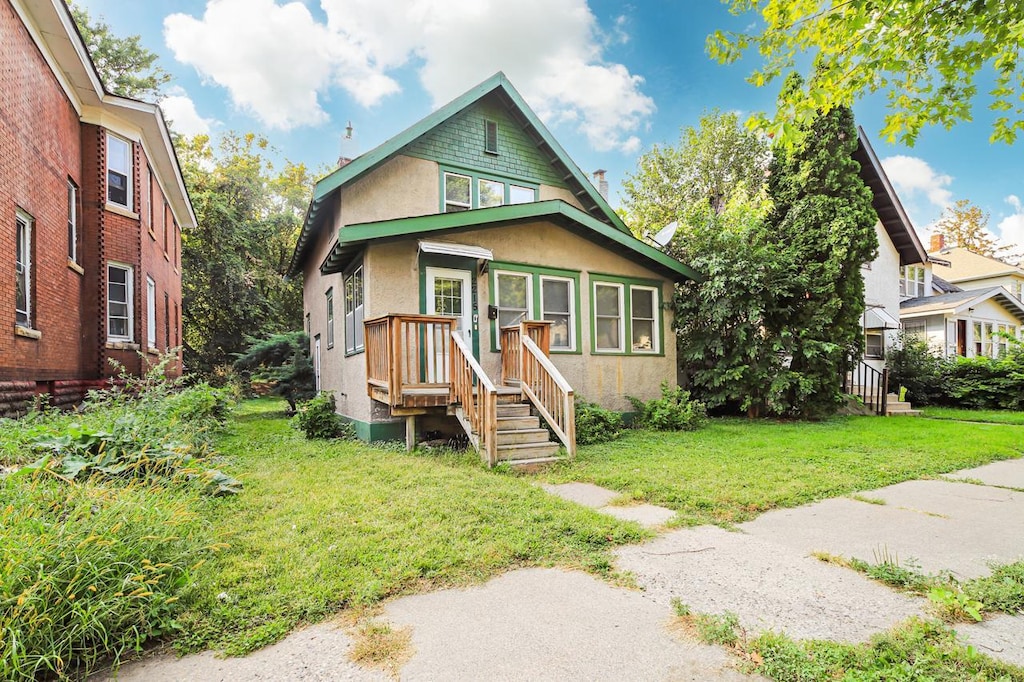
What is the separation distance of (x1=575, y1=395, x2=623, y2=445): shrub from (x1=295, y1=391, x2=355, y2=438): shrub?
395 cm

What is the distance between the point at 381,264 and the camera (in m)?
7.79

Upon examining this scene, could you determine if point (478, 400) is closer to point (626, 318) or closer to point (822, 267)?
point (626, 318)

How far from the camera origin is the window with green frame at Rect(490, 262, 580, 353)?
884cm

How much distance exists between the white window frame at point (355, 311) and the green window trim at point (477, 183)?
2.30 metres

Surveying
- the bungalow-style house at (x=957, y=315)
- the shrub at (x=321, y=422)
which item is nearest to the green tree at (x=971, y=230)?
the bungalow-style house at (x=957, y=315)

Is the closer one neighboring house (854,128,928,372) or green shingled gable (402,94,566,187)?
green shingled gable (402,94,566,187)

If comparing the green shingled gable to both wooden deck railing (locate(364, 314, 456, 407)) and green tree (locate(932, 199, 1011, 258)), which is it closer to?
wooden deck railing (locate(364, 314, 456, 407))

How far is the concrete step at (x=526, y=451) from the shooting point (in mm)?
6352

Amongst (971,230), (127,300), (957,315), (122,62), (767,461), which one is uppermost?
(122,62)

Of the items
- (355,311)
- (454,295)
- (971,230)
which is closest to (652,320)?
(454,295)

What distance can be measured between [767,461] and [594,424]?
2553mm

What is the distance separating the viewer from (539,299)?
916 centimetres

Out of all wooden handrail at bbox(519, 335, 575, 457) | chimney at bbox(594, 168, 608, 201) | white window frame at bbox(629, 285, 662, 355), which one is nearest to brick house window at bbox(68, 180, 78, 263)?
wooden handrail at bbox(519, 335, 575, 457)

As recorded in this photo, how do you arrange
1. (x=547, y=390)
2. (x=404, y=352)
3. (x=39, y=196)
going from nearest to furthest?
1. (x=547, y=390)
2. (x=404, y=352)
3. (x=39, y=196)
